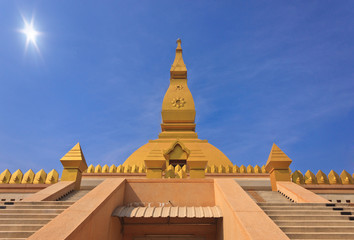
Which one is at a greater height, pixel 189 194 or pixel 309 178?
pixel 309 178

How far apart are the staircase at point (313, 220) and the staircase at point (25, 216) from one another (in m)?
5.82

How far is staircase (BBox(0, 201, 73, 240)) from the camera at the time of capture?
6085 mm

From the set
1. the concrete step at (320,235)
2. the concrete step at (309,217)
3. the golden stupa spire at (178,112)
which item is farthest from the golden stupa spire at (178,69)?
the concrete step at (320,235)

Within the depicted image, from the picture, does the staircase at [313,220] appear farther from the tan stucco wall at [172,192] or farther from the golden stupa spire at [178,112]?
the golden stupa spire at [178,112]

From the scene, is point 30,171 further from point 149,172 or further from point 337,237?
point 337,237

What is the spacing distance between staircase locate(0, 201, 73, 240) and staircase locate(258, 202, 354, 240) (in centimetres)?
582

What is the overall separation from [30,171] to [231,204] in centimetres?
1174

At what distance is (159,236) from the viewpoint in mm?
8992

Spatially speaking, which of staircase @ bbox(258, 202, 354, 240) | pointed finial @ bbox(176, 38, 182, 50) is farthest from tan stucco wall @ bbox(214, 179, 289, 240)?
pointed finial @ bbox(176, 38, 182, 50)

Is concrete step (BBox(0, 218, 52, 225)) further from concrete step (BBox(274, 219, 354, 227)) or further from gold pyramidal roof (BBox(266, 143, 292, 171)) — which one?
gold pyramidal roof (BBox(266, 143, 292, 171))

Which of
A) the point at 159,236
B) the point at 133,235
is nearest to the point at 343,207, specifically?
the point at 159,236

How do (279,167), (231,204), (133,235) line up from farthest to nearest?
(279,167) < (133,235) < (231,204)

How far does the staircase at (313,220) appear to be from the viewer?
6.03 meters

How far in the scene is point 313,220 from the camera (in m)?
6.78
